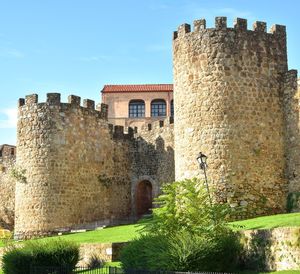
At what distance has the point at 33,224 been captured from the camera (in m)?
30.9

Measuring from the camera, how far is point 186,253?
1620 cm

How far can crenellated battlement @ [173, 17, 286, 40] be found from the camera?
2362 cm

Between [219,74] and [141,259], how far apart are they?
9110mm

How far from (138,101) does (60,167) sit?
36.4 metres

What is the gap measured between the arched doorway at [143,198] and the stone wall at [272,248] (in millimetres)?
18656

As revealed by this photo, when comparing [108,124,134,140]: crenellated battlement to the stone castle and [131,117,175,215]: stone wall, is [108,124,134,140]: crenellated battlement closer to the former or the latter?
[131,117,175,215]: stone wall

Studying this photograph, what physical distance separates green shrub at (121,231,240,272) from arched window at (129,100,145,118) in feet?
164

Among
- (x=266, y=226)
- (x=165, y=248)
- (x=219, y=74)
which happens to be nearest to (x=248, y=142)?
(x=219, y=74)

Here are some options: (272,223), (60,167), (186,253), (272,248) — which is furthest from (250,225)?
(60,167)

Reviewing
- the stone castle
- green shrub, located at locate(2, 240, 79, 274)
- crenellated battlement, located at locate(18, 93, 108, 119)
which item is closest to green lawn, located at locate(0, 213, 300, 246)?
green shrub, located at locate(2, 240, 79, 274)

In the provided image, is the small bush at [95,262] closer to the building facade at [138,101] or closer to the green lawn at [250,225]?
the green lawn at [250,225]

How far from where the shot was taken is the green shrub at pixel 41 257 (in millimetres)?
Result: 20609

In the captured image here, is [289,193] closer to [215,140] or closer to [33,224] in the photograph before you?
[215,140]

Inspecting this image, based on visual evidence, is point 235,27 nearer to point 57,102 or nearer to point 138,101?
point 57,102
